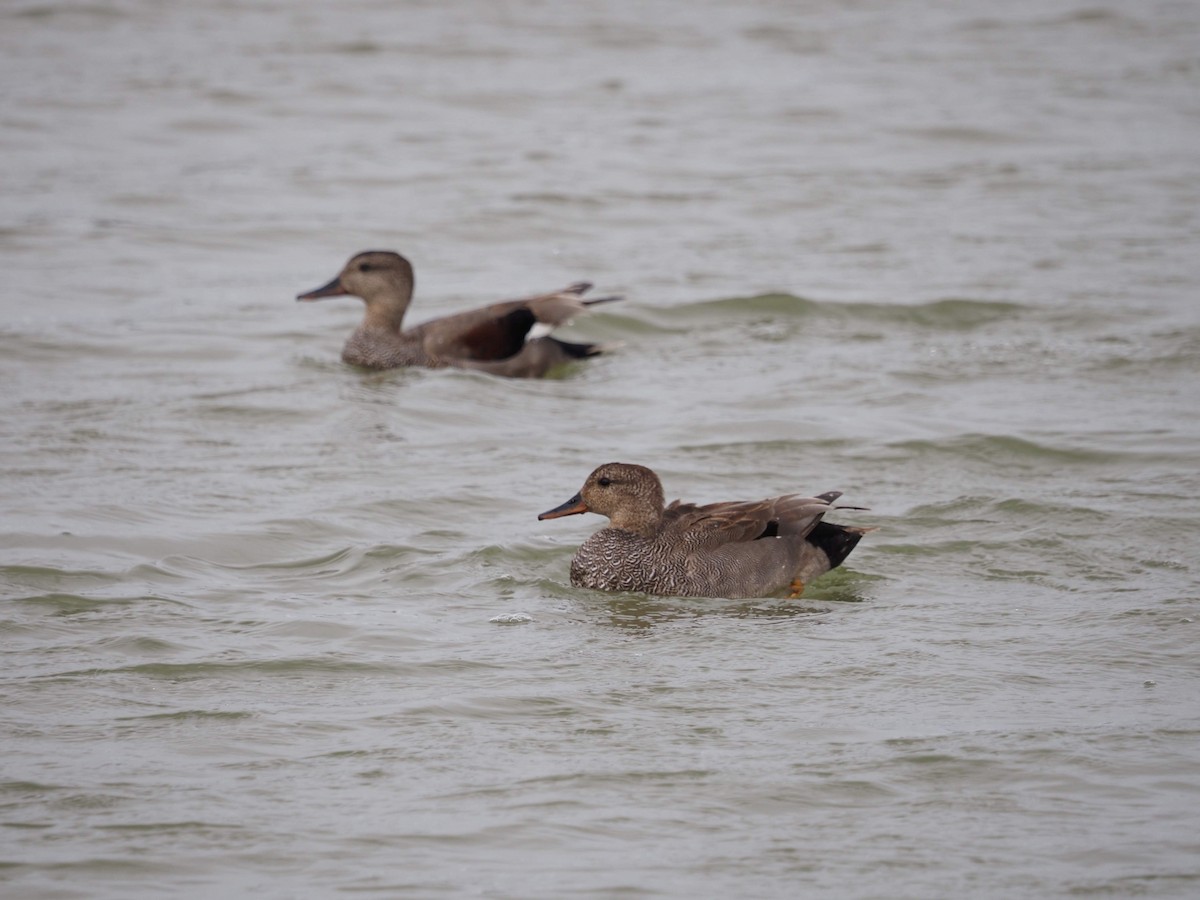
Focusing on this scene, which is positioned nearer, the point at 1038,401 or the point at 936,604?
the point at 936,604

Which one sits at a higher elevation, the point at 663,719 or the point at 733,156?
the point at 733,156

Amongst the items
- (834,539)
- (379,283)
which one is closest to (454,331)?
(379,283)

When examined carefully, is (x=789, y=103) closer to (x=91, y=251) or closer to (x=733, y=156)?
(x=733, y=156)

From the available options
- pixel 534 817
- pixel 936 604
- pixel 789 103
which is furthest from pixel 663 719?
pixel 789 103

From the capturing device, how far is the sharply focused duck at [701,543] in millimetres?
8820

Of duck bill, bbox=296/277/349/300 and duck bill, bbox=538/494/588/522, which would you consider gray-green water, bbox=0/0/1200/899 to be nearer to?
duck bill, bbox=538/494/588/522

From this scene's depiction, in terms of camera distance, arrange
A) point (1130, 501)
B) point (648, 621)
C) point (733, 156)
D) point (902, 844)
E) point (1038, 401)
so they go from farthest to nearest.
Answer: point (733, 156) → point (1038, 401) → point (1130, 501) → point (648, 621) → point (902, 844)

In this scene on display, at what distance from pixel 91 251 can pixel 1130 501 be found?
426 inches

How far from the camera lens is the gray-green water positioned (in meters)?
6.23

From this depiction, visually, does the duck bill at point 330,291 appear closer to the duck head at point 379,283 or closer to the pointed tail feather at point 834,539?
the duck head at point 379,283

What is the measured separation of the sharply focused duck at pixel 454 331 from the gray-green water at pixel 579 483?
0.27 metres

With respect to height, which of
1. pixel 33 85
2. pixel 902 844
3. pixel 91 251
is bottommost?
pixel 902 844

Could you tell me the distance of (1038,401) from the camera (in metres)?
12.5

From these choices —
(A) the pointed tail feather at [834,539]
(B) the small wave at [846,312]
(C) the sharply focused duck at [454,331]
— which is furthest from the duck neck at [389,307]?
(A) the pointed tail feather at [834,539]
